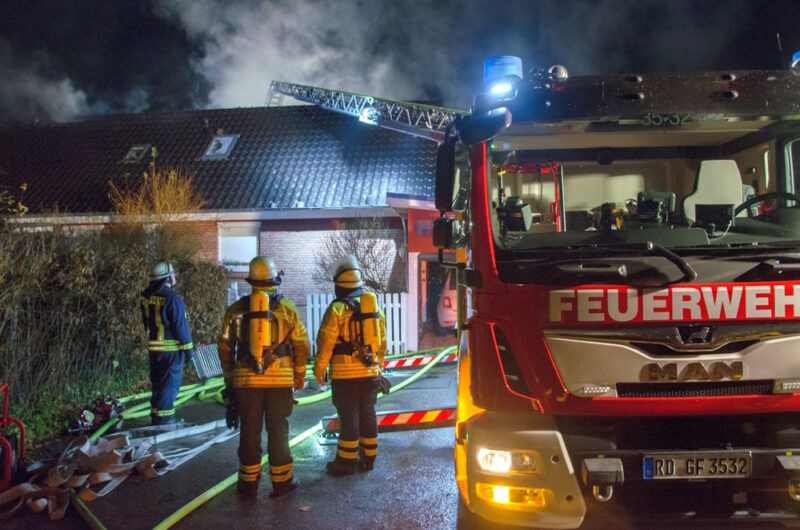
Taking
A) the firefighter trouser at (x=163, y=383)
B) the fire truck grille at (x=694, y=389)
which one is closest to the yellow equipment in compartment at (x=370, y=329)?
the fire truck grille at (x=694, y=389)

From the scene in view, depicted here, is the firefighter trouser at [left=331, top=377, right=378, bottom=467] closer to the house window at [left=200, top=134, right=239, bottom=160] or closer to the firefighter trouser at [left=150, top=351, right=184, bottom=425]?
the firefighter trouser at [left=150, top=351, right=184, bottom=425]

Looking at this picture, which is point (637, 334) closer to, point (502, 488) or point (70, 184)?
point (502, 488)

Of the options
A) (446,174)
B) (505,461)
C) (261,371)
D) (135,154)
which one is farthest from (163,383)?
(135,154)

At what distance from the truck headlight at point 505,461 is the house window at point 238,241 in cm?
1225

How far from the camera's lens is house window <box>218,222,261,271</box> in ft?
47.5

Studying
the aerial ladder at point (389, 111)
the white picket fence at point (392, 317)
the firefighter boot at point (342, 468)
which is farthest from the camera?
the aerial ladder at point (389, 111)

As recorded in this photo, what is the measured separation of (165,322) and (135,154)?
41.8 ft

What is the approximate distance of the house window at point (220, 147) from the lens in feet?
54.5

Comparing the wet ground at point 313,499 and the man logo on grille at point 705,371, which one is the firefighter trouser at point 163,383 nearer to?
the wet ground at point 313,499

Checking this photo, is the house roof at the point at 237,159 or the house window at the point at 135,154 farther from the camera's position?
the house window at the point at 135,154

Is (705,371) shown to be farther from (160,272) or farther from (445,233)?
(160,272)

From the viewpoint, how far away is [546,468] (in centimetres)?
279

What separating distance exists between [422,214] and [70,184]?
1019cm

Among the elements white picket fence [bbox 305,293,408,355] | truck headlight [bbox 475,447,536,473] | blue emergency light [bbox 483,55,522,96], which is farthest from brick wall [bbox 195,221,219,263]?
truck headlight [bbox 475,447,536,473]
